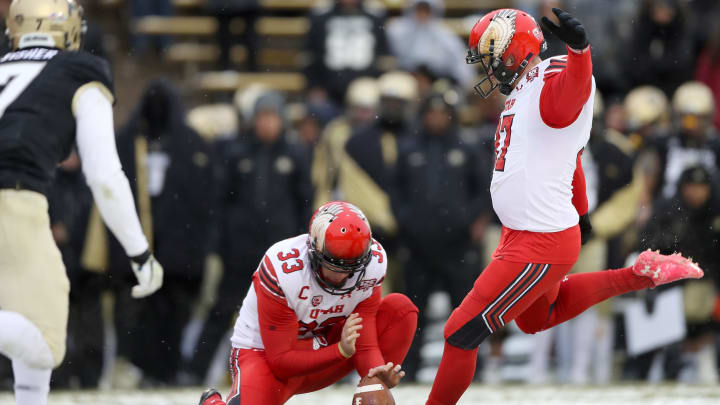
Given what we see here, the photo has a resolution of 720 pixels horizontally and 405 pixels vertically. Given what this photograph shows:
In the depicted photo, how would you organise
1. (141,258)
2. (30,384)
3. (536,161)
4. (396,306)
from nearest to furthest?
1. (30,384)
2. (536,161)
3. (141,258)
4. (396,306)

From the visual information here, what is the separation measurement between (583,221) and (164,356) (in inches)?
145

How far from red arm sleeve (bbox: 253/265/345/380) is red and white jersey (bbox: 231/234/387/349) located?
1 cm

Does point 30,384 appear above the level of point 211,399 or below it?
above

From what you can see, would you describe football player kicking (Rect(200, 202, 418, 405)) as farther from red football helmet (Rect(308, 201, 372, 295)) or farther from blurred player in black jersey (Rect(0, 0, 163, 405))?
blurred player in black jersey (Rect(0, 0, 163, 405))

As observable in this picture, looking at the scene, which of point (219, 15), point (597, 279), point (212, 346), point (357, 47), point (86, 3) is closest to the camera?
point (597, 279)

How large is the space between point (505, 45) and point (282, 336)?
5.26 ft

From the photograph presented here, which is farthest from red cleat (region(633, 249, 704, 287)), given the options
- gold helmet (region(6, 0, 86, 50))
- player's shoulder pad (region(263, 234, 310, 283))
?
gold helmet (region(6, 0, 86, 50))

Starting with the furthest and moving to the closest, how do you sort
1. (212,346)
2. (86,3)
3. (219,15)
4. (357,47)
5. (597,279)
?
1. (86,3)
2. (219,15)
3. (357,47)
4. (212,346)
5. (597,279)

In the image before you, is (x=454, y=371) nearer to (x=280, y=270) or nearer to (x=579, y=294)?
(x=579, y=294)

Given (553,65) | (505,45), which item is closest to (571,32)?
(553,65)

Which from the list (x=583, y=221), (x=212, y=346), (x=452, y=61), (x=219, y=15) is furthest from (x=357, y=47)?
(x=583, y=221)

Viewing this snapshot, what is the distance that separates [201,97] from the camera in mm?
11070

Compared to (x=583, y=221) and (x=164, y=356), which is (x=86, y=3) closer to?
(x=164, y=356)

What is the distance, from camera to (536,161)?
5.27 meters
